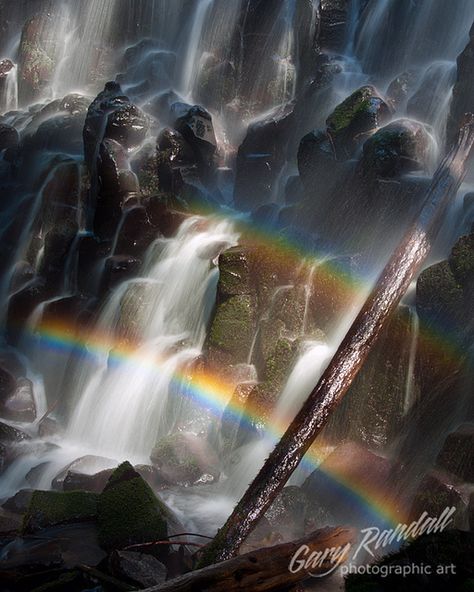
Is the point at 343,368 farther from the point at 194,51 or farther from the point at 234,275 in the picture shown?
the point at 194,51

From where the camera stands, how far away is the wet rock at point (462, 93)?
15812mm

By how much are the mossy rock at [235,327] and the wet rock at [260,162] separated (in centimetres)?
827

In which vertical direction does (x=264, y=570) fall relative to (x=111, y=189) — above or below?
below

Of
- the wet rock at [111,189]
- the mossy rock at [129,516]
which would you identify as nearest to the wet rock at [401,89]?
the wet rock at [111,189]

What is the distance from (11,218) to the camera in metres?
22.4

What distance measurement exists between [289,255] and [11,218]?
46.4 ft

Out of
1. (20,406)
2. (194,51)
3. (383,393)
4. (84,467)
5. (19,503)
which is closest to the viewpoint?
(19,503)

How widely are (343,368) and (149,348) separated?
834 cm

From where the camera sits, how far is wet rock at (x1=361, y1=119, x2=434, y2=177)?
1366 cm

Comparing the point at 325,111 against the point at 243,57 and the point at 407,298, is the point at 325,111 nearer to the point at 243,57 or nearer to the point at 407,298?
the point at 243,57

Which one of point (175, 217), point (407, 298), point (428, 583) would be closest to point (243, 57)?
point (175, 217)

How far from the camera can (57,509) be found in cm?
757

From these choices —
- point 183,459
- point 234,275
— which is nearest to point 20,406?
point 183,459

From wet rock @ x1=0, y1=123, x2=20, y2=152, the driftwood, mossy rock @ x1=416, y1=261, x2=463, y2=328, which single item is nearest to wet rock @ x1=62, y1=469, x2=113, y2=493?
the driftwood
